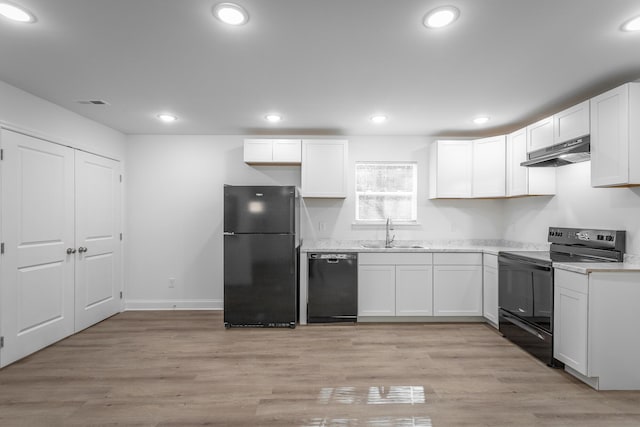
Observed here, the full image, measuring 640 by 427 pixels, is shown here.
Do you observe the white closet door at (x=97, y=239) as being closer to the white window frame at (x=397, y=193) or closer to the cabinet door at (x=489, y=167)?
the white window frame at (x=397, y=193)

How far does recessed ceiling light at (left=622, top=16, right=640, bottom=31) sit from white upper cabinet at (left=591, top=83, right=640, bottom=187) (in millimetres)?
686

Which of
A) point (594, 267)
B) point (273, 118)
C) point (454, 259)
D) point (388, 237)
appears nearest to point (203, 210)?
point (273, 118)

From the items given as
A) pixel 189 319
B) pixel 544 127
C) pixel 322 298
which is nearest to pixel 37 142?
pixel 189 319

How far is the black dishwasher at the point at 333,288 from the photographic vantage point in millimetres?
3893

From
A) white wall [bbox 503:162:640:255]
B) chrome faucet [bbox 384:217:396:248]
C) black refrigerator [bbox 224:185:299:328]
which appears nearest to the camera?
white wall [bbox 503:162:640:255]

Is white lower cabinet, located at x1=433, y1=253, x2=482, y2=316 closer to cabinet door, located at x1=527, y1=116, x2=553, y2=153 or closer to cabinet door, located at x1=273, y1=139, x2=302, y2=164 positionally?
cabinet door, located at x1=527, y1=116, x2=553, y2=153

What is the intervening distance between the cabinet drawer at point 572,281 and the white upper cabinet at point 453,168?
5.44ft

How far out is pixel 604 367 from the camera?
238 cm

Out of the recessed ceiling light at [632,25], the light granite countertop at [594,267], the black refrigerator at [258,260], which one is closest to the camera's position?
the recessed ceiling light at [632,25]

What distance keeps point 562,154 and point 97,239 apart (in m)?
5.05

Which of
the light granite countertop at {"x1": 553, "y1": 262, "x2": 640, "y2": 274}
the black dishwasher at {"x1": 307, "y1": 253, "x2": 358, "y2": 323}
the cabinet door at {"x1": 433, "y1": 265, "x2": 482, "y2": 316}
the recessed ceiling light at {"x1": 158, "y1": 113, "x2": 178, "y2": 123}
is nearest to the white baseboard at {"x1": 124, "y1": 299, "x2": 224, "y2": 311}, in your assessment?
the black dishwasher at {"x1": 307, "y1": 253, "x2": 358, "y2": 323}

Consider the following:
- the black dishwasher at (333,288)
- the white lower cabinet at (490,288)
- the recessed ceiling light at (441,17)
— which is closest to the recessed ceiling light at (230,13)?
the recessed ceiling light at (441,17)

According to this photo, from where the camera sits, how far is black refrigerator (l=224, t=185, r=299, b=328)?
3.79 m

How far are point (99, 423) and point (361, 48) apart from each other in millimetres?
2953
